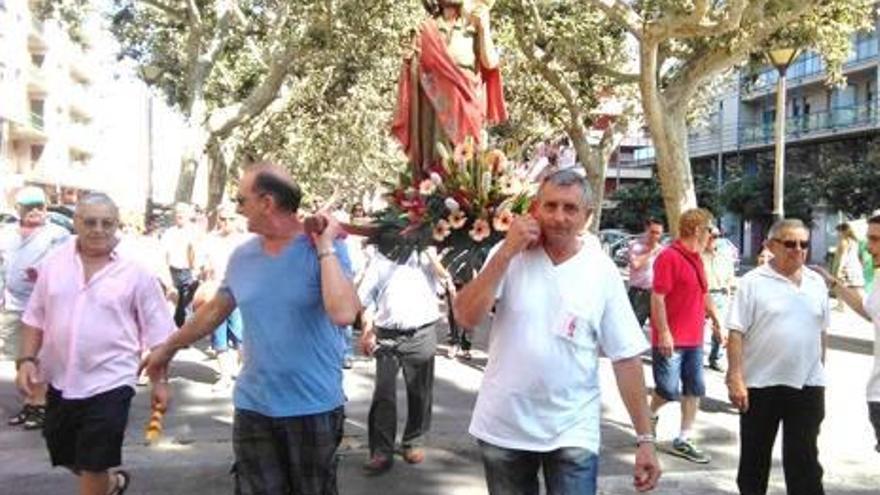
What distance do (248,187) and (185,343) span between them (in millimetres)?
792

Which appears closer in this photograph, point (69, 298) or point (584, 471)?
point (584, 471)

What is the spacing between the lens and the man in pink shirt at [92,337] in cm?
484

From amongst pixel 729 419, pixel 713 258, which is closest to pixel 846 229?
pixel 713 258

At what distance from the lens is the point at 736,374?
5.45 metres

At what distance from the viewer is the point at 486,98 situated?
5801mm

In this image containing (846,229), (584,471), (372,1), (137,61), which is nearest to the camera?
(584,471)

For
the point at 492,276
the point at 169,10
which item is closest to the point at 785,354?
the point at 492,276

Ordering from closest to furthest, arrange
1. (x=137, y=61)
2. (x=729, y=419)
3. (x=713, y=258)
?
(x=729, y=419) < (x=713, y=258) < (x=137, y=61)

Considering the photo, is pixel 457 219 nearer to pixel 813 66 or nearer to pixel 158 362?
pixel 158 362

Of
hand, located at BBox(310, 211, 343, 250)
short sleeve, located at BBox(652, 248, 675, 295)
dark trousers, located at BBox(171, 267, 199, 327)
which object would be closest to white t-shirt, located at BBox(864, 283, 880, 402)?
short sleeve, located at BBox(652, 248, 675, 295)

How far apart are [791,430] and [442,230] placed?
232 cm

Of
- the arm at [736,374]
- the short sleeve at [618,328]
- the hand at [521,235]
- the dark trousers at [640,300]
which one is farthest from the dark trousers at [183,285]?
the hand at [521,235]

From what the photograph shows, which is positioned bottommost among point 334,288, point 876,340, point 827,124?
point 876,340

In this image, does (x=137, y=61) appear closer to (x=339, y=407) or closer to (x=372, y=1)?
(x=372, y=1)
